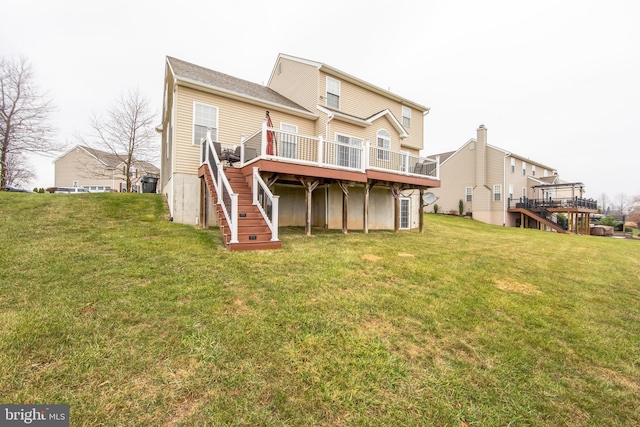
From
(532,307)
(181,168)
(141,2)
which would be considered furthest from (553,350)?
(141,2)

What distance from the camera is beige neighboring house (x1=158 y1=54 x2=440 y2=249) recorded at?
8.69 metres

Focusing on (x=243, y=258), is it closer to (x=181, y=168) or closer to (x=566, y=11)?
(x=181, y=168)

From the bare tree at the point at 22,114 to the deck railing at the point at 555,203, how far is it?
38.9 meters

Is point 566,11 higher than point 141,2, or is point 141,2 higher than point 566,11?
point 141,2

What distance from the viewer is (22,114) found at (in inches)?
724

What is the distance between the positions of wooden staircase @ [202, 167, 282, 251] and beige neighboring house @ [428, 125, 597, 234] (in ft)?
78.6

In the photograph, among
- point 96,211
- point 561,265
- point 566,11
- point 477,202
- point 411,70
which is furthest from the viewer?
point 411,70

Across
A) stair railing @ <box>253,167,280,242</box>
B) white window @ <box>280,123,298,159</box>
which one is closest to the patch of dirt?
stair railing @ <box>253,167,280,242</box>

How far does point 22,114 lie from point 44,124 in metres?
1.18

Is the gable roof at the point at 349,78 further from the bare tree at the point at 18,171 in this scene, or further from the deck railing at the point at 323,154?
the bare tree at the point at 18,171

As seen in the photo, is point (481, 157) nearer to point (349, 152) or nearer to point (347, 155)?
point (347, 155)

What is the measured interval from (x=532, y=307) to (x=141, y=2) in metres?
19.4

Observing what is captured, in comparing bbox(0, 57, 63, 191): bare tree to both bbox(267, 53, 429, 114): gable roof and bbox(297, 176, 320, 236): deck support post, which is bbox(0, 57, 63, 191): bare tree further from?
bbox(297, 176, 320, 236): deck support post

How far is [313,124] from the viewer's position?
42.8 ft
